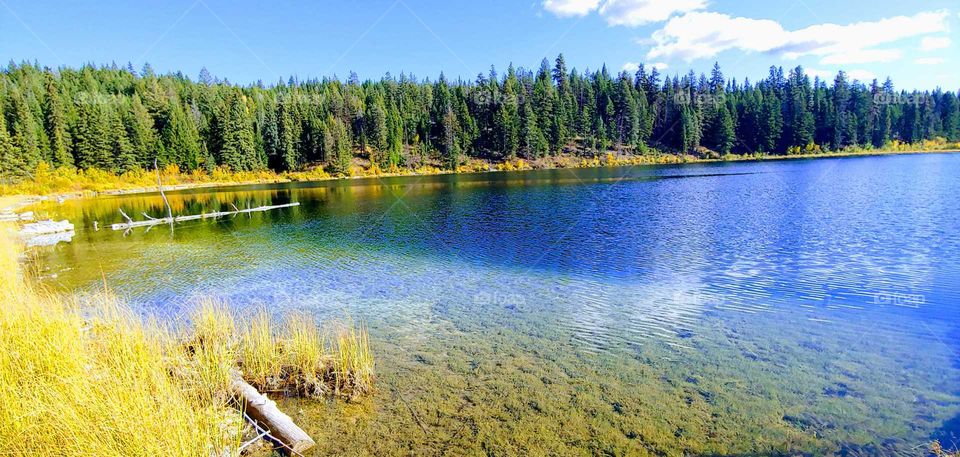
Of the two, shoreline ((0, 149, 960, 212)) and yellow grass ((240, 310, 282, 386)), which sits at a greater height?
shoreline ((0, 149, 960, 212))

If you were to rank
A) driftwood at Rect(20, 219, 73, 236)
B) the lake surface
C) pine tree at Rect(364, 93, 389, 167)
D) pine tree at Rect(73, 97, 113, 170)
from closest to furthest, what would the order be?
the lake surface < driftwood at Rect(20, 219, 73, 236) < pine tree at Rect(73, 97, 113, 170) < pine tree at Rect(364, 93, 389, 167)

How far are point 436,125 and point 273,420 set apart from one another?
397 feet

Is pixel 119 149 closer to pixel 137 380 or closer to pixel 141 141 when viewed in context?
pixel 141 141

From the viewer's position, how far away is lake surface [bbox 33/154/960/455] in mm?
7125

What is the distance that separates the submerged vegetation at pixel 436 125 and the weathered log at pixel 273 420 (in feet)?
274

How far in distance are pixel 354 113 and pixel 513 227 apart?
10035 cm

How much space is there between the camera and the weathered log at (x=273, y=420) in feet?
21.5

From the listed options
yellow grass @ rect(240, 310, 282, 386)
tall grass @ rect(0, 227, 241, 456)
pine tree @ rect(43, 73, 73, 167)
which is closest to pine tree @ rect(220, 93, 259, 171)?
pine tree @ rect(43, 73, 73, 167)

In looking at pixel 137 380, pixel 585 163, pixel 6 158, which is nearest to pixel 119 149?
pixel 6 158

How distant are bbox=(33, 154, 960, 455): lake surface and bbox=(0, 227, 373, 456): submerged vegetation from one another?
3.53 feet

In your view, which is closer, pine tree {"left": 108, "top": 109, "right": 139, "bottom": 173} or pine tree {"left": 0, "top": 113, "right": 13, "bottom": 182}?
pine tree {"left": 0, "top": 113, "right": 13, "bottom": 182}

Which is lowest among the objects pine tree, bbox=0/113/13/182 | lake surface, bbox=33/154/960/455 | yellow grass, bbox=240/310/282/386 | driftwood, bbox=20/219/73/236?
lake surface, bbox=33/154/960/455

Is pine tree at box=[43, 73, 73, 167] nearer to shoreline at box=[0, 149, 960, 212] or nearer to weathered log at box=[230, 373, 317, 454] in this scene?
shoreline at box=[0, 149, 960, 212]

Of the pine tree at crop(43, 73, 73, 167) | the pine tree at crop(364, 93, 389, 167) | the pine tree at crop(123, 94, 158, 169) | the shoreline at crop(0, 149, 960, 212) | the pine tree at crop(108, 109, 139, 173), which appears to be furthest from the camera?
the pine tree at crop(364, 93, 389, 167)
